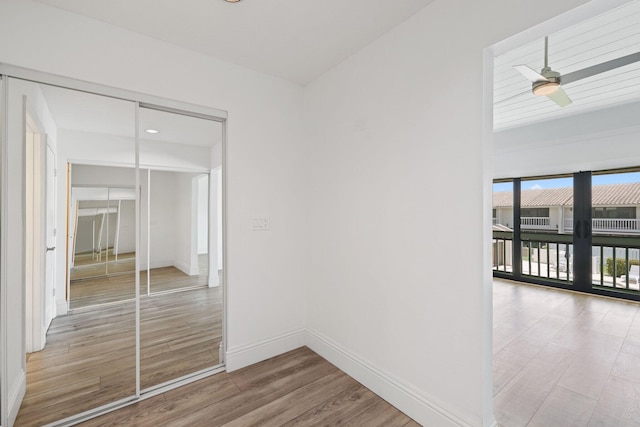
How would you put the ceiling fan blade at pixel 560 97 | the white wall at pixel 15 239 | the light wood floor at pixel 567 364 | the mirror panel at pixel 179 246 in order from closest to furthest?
the white wall at pixel 15 239, the light wood floor at pixel 567 364, the mirror panel at pixel 179 246, the ceiling fan blade at pixel 560 97

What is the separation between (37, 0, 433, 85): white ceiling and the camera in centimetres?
175

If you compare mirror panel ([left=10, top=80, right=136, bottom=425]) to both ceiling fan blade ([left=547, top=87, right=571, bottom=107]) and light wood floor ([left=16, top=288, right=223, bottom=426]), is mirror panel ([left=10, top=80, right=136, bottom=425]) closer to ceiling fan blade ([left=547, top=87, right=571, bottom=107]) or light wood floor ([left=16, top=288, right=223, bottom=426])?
light wood floor ([left=16, top=288, right=223, bottom=426])

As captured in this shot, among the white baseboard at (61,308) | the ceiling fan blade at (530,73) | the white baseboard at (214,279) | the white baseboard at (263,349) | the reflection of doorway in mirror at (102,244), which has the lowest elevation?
the white baseboard at (263,349)

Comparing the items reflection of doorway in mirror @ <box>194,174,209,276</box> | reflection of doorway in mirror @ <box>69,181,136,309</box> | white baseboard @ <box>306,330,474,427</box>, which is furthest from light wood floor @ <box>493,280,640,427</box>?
reflection of doorway in mirror @ <box>69,181,136,309</box>

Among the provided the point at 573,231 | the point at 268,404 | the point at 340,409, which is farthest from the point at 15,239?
the point at 573,231

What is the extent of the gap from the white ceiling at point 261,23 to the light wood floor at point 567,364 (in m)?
2.80

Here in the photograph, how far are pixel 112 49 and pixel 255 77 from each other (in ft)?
3.50

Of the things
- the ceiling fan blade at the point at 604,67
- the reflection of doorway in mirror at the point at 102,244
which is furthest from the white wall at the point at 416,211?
the ceiling fan blade at the point at 604,67

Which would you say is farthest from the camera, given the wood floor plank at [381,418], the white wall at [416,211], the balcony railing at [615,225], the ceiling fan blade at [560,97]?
the balcony railing at [615,225]

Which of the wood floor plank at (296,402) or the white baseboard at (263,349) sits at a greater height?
the white baseboard at (263,349)

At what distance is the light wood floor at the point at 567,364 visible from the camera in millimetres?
1886

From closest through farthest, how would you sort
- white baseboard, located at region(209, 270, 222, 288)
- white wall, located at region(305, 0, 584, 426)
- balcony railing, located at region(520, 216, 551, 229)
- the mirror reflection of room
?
white wall, located at region(305, 0, 584, 426), the mirror reflection of room, white baseboard, located at region(209, 270, 222, 288), balcony railing, located at region(520, 216, 551, 229)

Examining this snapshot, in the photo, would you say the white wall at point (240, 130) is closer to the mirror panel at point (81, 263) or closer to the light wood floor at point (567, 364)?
the mirror panel at point (81, 263)

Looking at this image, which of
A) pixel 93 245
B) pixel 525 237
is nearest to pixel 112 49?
pixel 93 245
